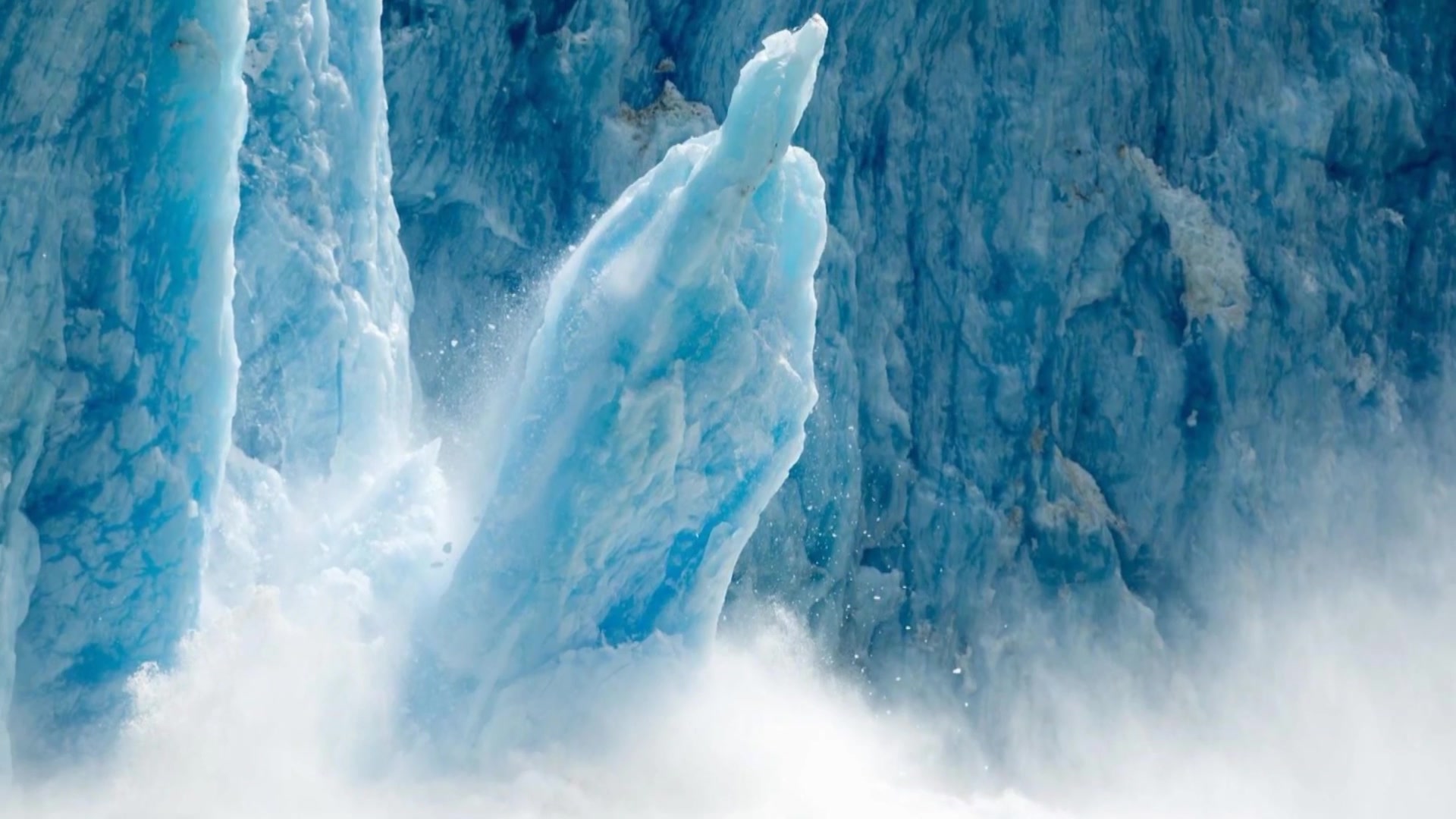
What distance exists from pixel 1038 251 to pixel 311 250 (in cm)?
747

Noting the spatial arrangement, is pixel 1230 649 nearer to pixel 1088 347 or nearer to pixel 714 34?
pixel 1088 347

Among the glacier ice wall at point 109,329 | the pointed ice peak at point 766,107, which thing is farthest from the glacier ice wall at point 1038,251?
the glacier ice wall at point 109,329

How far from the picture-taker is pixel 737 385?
448 inches

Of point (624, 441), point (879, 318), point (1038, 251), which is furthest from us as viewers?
point (1038, 251)

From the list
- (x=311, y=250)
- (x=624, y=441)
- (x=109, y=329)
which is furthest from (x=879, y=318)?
(x=109, y=329)

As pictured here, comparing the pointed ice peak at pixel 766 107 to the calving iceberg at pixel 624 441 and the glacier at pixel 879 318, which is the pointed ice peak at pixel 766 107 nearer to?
the calving iceberg at pixel 624 441

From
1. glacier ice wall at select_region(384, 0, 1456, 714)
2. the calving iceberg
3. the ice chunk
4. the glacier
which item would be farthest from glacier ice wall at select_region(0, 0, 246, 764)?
the ice chunk

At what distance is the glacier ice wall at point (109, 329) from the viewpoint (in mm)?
9430

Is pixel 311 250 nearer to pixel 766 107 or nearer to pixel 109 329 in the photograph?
pixel 109 329

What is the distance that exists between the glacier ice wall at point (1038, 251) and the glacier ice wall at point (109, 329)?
18.0ft

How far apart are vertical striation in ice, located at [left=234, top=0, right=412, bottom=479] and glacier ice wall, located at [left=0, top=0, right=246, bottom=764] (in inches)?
72.3

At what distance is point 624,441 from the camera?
11.0 metres

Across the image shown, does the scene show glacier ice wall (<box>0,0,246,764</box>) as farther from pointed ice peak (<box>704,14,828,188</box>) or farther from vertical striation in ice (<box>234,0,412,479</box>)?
pointed ice peak (<box>704,14,828,188</box>)

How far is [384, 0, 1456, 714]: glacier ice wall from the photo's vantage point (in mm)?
16250
